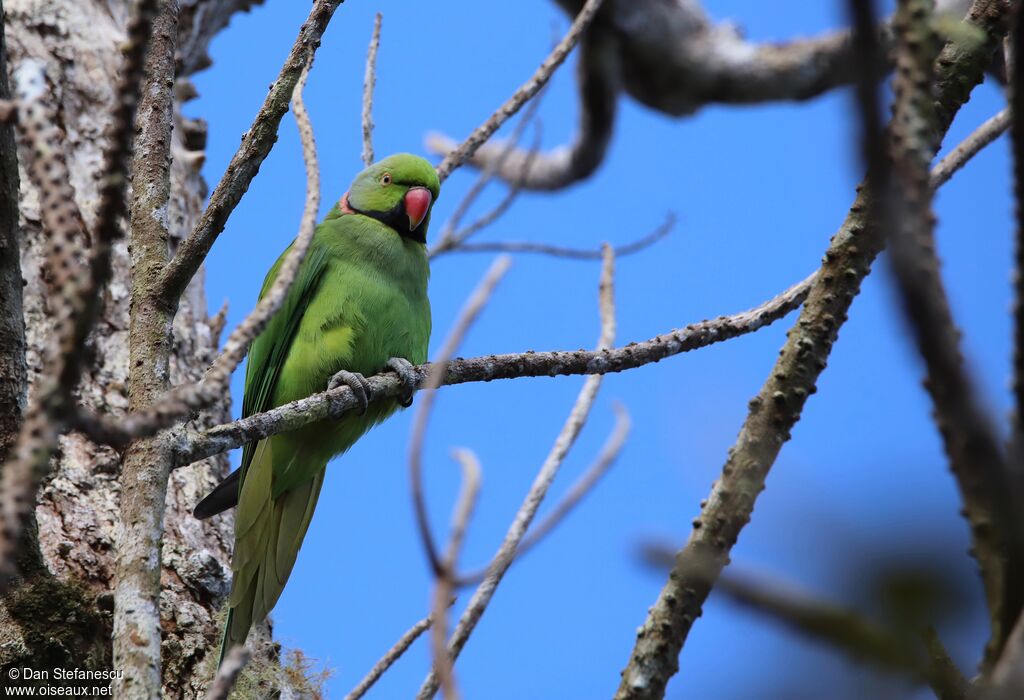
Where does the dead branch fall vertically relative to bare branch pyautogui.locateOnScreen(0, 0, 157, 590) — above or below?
above

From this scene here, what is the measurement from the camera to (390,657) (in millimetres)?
2834

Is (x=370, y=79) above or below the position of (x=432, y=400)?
above

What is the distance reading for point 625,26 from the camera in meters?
7.54

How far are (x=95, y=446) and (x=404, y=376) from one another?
1066mm

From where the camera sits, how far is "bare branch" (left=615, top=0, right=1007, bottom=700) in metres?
1.64

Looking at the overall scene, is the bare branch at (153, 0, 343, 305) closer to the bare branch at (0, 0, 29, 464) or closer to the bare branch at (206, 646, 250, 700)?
the bare branch at (0, 0, 29, 464)

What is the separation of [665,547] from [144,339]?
1.87 meters

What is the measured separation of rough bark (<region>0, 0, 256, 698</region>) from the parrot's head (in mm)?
794

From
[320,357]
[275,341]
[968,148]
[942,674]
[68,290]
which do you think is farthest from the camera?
[275,341]

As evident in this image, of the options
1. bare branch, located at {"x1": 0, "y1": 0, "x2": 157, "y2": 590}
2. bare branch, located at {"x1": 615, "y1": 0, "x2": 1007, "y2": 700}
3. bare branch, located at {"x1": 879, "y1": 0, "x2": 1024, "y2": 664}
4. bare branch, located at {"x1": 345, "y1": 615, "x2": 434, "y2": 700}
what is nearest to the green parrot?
bare branch, located at {"x1": 345, "y1": 615, "x2": 434, "y2": 700}

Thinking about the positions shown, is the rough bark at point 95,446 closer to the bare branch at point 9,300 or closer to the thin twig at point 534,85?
the bare branch at point 9,300

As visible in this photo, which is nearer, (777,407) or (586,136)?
(777,407)

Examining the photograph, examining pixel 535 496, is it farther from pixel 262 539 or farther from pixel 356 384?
pixel 262 539

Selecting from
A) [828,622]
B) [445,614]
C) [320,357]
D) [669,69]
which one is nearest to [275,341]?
[320,357]
